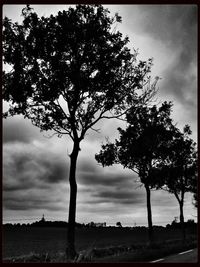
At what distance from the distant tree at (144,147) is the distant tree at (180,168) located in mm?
1247

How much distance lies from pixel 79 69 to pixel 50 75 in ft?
5.61

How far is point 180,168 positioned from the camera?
3894 cm

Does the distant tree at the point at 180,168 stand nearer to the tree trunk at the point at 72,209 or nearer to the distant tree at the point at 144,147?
the distant tree at the point at 144,147

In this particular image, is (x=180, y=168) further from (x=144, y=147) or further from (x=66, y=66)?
(x=66, y=66)

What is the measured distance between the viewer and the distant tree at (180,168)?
122ft

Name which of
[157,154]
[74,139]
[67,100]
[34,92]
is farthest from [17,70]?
[157,154]

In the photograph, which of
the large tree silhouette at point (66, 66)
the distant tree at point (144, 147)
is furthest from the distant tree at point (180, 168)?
the large tree silhouette at point (66, 66)

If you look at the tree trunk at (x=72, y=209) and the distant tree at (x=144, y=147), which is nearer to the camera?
the tree trunk at (x=72, y=209)

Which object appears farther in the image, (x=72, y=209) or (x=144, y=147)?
(x=144, y=147)

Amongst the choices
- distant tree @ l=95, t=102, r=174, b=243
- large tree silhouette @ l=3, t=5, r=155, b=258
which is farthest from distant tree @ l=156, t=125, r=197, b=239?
large tree silhouette @ l=3, t=5, r=155, b=258

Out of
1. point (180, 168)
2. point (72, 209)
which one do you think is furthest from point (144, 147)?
point (72, 209)

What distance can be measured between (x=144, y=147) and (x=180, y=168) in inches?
260

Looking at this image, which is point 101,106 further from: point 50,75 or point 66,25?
point 66,25

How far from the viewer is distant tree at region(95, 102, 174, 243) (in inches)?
1352
